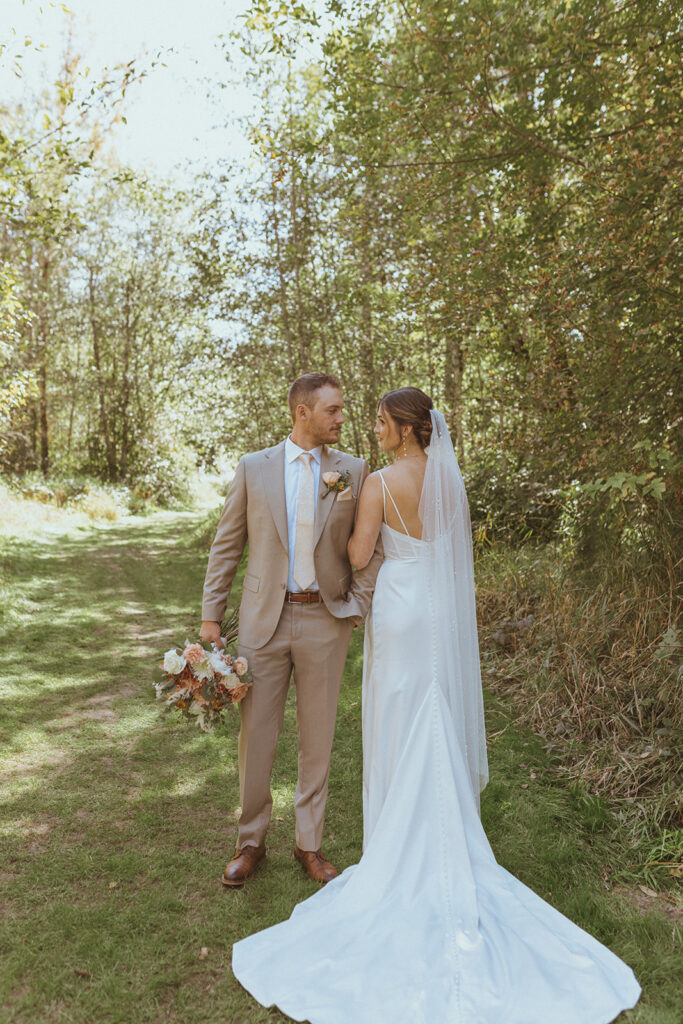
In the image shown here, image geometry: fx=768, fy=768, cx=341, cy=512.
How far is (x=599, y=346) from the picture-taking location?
5.22 metres

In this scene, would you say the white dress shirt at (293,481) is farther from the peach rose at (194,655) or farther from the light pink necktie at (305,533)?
the peach rose at (194,655)

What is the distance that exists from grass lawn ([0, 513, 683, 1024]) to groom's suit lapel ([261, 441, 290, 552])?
1.56 meters

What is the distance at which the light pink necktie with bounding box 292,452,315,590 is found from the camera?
3357 mm

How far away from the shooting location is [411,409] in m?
3.35

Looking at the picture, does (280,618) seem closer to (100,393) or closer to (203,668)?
(203,668)

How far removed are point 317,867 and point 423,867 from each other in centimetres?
64

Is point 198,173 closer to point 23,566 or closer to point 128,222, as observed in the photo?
point 23,566

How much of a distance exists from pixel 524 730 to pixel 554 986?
2525 millimetres

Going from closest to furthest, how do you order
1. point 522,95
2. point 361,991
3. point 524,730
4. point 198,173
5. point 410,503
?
1. point 361,991
2. point 410,503
3. point 524,730
4. point 522,95
5. point 198,173

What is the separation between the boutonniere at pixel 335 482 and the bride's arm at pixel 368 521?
9cm

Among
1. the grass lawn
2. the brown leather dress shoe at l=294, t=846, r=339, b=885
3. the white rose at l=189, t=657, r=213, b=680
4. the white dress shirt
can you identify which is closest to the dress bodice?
the white dress shirt

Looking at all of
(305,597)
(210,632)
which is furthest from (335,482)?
(210,632)

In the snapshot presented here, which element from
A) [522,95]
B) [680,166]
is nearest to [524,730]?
[680,166]

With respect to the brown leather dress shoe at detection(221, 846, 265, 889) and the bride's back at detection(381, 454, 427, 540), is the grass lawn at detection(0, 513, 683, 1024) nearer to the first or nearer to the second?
the brown leather dress shoe at detection(221, 846, 265, 889)
